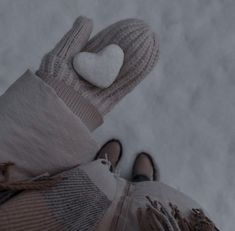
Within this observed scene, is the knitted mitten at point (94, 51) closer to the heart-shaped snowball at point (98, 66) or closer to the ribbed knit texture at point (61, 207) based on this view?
the heart-shaped snowball at point (98, 66)

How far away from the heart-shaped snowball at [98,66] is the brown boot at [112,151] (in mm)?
366

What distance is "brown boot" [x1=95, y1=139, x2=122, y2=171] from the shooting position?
3.76 feet

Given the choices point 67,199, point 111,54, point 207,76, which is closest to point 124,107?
point 207,76

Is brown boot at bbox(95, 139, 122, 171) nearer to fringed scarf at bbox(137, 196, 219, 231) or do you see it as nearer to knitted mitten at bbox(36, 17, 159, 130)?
knitted mitten at bbox(36, 17, 159, 130)

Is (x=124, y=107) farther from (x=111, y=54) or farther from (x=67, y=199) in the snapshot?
(x=67, y=199)

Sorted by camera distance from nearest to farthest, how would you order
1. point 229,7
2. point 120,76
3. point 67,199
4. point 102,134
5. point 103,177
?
1. point 67,199
2. point 103,177
3. point 120,76
4. point 102,134
5. point 229,7

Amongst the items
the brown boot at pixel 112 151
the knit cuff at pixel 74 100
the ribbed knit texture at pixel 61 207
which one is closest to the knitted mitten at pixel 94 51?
the knit cuff at pixel 74 100

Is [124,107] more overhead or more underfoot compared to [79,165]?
more overhead

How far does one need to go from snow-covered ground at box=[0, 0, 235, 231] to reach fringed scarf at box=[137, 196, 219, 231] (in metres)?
0.46

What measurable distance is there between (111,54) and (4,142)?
0.94ft

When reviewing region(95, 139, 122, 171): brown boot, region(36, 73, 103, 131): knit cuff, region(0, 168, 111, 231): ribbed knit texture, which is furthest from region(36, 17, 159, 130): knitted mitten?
region(95, 139, 122, 171): brown boot

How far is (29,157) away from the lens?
2.14 feet

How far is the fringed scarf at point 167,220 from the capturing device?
620mm

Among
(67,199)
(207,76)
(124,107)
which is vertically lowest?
(67,199)
